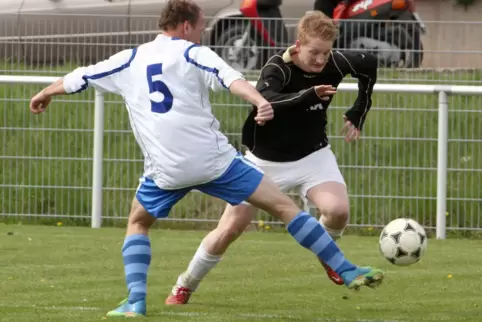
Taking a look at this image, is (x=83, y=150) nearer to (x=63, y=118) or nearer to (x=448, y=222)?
(x=63, y=118)

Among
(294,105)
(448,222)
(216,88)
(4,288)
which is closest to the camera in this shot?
(216,88)

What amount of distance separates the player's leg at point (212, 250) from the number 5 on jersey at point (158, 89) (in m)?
1.22

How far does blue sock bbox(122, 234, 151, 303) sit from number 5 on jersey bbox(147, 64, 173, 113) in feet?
2.60

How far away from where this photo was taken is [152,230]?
14.4 m

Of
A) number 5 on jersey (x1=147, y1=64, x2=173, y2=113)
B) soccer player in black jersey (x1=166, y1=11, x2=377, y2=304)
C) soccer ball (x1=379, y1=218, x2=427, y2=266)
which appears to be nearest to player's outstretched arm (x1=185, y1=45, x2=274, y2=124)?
number 5 on jersey (x1=147, y1=64, x2=173, y2=113)

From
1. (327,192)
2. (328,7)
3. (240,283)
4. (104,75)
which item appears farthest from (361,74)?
(328,7)

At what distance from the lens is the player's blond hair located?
8866 mm

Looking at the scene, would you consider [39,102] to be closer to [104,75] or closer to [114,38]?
[104,75]

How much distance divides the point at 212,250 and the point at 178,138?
1.18 m

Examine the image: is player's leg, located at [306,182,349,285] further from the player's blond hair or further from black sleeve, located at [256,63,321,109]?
the player's blond hair

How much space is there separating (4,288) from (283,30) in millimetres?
6428

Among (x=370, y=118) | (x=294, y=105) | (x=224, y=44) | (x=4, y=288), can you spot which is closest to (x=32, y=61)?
(x=224, y=44)

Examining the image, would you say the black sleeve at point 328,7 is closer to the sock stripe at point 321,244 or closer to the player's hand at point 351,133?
the player's hand at point 351,133

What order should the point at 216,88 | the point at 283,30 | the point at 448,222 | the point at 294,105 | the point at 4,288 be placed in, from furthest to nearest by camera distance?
the point at 283,30
the point at 448,222
the point at 4,288
the point at 294,105
the point at 216,88
